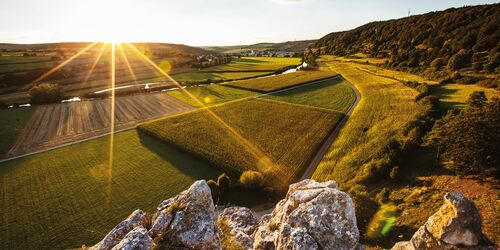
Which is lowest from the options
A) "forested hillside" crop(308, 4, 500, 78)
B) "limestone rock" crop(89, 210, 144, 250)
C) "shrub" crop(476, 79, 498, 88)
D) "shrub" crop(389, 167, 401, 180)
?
"shrub" crop(389, 167, 401, 180)

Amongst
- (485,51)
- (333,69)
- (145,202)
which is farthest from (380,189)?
(333,69)

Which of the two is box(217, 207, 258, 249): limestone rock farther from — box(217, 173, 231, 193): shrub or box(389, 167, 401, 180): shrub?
box(389, 167, 401, 180): shrub

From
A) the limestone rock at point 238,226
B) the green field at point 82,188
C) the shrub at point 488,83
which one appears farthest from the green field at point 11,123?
the shrub at point 488,83

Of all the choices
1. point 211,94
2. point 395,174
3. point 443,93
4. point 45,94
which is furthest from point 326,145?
point 45,94

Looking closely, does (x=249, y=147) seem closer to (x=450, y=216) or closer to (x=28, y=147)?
(x=450, y=216)

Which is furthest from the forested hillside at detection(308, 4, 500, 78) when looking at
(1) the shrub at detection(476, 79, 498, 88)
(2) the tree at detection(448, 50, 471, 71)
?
(1) the shrub at detection(476, 79, 498, 88)

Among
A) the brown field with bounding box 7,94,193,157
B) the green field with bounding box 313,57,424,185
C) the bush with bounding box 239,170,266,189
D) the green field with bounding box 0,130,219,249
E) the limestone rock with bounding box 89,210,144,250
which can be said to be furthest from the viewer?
the brown field with bounding box 7,94,193,157

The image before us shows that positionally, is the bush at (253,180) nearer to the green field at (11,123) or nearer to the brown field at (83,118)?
the brown field at (83,118)
